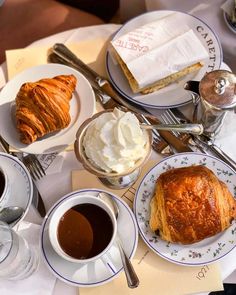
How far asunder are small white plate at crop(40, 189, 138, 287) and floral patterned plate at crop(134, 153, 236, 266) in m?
0.03

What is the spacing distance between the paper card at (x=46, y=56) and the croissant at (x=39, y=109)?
0.51 ft

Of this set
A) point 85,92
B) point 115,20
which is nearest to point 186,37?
point 85,92

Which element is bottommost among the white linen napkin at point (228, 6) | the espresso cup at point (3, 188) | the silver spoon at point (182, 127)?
the espresso cup at point (3, 188)

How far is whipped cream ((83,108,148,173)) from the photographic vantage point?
3.07ft

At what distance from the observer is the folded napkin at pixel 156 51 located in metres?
1.14

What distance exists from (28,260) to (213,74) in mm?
568

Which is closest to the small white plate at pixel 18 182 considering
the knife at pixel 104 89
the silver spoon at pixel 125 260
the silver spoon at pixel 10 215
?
the silver spoon at pixel 10 215

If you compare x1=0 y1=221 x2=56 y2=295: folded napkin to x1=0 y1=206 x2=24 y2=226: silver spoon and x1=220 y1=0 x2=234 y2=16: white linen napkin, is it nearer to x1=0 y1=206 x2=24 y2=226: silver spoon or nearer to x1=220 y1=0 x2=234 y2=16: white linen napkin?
x1=0 y1=206 x2=24 y2=226: silver spoon

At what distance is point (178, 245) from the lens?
980mm

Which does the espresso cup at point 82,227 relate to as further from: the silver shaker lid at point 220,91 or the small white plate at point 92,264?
the silver shaker lid at point 220,91

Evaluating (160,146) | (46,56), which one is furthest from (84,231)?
(46,56)

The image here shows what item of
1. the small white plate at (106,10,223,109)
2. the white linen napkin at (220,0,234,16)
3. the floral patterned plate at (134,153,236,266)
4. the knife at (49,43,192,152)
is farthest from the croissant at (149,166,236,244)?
the white linen napkin at (220,0,234,16)

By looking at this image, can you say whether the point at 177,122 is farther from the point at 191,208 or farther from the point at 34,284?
the point at 34,284

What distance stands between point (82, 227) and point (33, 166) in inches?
8.6
